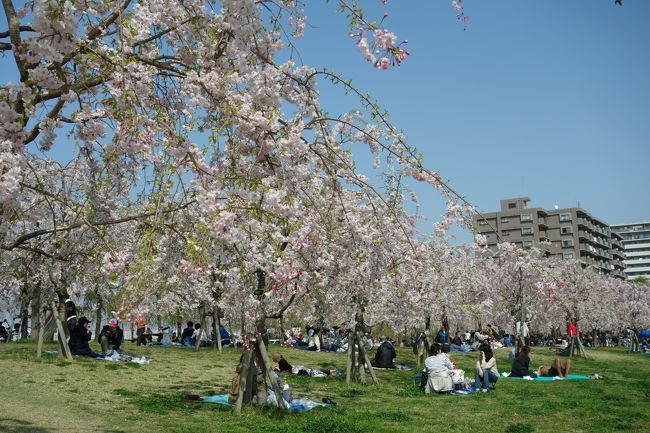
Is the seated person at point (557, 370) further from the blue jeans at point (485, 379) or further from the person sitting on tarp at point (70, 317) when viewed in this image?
the person sitting on tarp at point (70, 317)

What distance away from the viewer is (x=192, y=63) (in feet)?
24.0

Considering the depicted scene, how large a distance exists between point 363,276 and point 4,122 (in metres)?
12.9

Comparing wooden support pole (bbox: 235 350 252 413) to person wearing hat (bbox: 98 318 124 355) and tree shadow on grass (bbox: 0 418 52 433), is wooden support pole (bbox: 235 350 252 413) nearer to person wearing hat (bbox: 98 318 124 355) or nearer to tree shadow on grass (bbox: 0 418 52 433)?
tree shadow on grass (bbox: 0 418 52 433)

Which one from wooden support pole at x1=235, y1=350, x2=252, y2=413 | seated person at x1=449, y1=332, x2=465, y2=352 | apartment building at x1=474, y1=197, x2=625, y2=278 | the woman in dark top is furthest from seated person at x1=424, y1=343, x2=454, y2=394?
apartment building at x1=474, y1=197, x2=625, y2=278

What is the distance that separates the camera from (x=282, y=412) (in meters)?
11.6

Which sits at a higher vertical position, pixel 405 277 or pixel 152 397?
pixel 405 277

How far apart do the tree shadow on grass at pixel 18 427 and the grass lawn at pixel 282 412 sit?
0.05ft

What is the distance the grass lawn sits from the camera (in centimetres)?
1047

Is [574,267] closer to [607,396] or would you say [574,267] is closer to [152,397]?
[607,396]

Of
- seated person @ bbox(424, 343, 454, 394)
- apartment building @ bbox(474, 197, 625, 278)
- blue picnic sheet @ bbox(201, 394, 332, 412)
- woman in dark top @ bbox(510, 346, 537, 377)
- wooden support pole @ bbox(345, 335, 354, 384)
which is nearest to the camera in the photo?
blue picnic sheet @ bbox(201, 394, 332, 412)

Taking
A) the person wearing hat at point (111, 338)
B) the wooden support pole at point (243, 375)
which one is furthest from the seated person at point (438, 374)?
the person wearing hat at point (111, 338)

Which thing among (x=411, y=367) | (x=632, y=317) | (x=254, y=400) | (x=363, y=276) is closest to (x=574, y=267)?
(x=632, y=317)

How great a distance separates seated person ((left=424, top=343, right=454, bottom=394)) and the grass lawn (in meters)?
0.54

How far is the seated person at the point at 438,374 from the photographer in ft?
53.3
